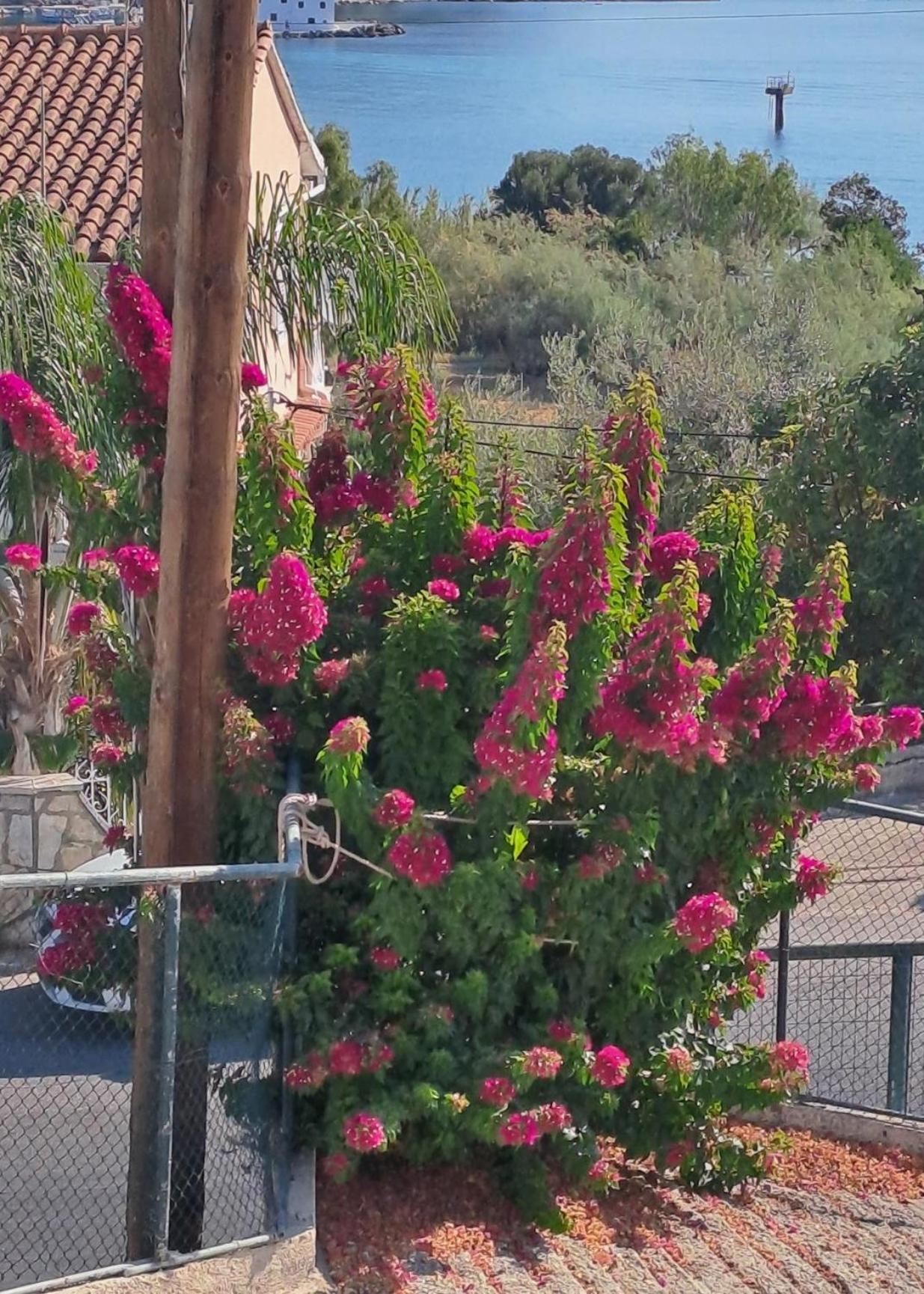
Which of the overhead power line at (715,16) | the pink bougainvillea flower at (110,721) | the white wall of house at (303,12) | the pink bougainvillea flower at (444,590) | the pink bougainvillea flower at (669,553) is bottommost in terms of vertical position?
the pink bougainvillea flower at (110,721)

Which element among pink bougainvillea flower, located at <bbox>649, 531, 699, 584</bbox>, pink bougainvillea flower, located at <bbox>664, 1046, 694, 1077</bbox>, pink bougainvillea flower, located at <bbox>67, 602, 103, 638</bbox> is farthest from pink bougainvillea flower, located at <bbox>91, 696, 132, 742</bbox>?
pink bougainvillea flower, located at <bbox>664, 1046, 694, 1077</bbox>

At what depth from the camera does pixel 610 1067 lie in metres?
5.26

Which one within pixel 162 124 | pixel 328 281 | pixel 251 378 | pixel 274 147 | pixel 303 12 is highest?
pixel 303 12

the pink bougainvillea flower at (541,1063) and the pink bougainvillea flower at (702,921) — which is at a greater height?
the pink bougainvillea flower at (702,921)

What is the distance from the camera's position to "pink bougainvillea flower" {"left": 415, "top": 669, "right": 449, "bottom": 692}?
511 centimetres

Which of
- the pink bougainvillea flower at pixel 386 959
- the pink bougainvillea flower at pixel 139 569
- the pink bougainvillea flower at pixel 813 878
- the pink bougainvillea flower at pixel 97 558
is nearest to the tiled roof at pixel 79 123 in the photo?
the pink bougainvillea flower at pixel 97 558

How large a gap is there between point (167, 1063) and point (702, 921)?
1.65 m

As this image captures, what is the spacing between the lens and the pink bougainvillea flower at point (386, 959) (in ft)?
16.8

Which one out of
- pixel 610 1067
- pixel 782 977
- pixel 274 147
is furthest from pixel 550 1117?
pixel 274 147

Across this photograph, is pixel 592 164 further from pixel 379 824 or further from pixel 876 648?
pixel 379 824

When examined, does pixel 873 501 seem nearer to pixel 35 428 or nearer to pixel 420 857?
pixel 35 428

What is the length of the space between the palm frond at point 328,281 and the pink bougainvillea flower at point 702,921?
5.24m

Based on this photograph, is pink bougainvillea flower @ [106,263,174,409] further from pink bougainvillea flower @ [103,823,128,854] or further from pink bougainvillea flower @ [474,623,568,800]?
pink bougainvillea flower @ [103,823,128,854]

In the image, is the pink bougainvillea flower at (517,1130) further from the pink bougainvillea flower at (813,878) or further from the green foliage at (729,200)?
the green foliage at (729,200)
